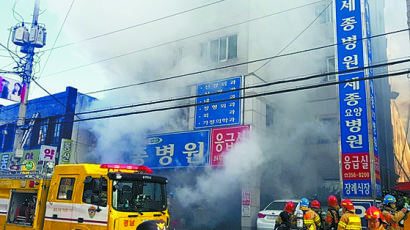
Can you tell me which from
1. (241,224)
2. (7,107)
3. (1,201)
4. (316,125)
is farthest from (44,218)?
(7,107)

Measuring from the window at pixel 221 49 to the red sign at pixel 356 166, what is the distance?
244 inches

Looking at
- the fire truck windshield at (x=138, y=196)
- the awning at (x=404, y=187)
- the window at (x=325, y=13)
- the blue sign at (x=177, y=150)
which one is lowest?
the fire truck windshield at (x=138, y=196)

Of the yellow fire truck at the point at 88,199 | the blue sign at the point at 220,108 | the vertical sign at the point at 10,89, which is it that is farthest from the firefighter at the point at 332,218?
the vertical sign at the point at 10,89

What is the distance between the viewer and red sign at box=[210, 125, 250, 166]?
1289 centimetres

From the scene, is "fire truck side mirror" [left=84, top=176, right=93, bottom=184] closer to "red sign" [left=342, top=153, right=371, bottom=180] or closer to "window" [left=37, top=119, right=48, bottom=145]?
"red sign" [left=342, top=153, right=371, bottom=180]

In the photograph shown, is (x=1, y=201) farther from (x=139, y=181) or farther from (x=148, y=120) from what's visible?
(x=148, y=120)

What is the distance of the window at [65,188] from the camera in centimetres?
643

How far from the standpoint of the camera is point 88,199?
20.0 ft

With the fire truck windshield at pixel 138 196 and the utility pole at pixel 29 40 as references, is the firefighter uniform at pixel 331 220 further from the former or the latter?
the utility pole at pixel 29 40

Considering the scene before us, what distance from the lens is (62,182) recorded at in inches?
262

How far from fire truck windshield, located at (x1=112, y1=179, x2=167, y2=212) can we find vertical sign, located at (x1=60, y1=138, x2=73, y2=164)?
1182 cm

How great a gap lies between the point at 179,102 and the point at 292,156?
17.5ft

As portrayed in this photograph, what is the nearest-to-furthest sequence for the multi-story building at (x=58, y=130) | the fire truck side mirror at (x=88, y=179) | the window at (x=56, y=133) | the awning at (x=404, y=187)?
the fire truck side mirror at (x=88, y=179) < the awning at (x=404, y=187) < the multi-story building at (x=58, y=130) < the window at (x=56, y=133)

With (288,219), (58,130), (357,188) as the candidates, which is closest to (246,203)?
(357,188)
